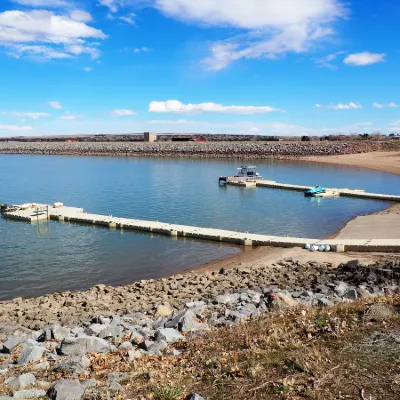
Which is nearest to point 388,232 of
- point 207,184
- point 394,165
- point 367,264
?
point 367,264

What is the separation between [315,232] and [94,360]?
76.9 ft

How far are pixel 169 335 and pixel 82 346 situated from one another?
2.03 metres

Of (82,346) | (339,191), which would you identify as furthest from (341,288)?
(339,191)

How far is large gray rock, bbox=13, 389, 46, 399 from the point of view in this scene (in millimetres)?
7180

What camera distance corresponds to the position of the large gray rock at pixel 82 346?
9562mm

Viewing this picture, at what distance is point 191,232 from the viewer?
2762cm

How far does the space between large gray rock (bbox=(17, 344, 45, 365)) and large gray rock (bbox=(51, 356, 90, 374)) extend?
95cm

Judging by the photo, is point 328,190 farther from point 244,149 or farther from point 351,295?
point 244,149

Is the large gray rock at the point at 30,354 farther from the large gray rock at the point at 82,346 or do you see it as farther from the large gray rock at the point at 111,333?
the large gray rock at the point at 111,333

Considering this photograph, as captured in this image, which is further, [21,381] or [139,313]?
[139,313]

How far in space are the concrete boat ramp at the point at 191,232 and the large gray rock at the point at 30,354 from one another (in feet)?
56.0

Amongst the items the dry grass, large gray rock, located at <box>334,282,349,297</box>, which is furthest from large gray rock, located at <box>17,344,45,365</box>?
large gray rock, located at <box>334,282,349,297</box>

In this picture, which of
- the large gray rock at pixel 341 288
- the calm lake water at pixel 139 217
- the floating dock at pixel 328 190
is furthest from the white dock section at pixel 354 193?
the large gray rock at pixel 341 288

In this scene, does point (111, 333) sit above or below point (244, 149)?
below
